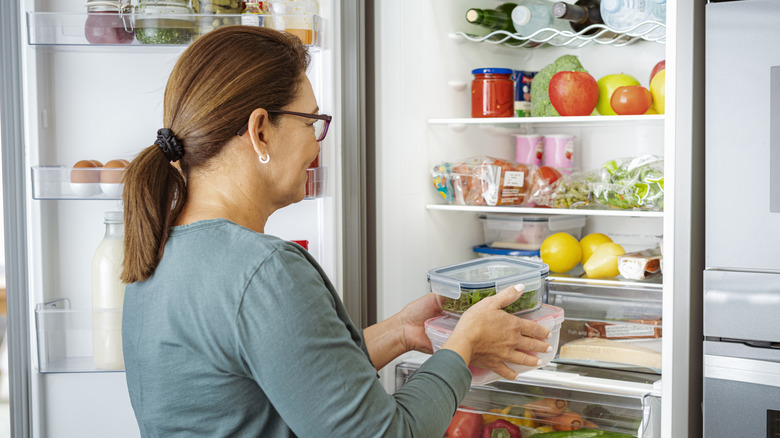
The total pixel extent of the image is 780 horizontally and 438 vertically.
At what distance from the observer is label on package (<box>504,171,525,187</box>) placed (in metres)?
1.87

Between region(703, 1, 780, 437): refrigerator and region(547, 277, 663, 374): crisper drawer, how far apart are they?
0.85 ft

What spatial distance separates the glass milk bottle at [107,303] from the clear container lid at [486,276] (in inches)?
26.7

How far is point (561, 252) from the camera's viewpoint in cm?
186

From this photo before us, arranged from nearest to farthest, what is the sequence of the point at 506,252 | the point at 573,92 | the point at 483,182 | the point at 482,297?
the point at 482,297
the point at 573,92
the point at 483,182
the point at 506,252

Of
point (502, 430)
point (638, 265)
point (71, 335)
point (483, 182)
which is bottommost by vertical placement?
point (502, 430)

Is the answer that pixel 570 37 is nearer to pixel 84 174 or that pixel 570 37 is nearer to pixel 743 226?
pixel 743 226

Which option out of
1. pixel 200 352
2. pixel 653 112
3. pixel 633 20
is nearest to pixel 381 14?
pixel 633 20

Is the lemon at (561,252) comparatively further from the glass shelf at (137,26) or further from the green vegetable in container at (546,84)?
the glass shelf at (137,26)

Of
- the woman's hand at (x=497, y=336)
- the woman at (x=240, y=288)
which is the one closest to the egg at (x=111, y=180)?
the woman at (x=240, y=288)

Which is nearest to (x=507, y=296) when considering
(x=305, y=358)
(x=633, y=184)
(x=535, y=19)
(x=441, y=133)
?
(x=305, y=358)

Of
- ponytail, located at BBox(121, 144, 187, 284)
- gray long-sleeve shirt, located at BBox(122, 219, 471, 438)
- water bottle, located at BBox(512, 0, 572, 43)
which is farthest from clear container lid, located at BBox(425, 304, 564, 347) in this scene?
water bottle, located at BBox(512, 0, 572, 43)

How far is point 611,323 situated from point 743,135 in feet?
1.94

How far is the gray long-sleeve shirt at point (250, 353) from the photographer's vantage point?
771 millimetres

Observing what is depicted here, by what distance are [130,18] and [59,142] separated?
12.5 inches
